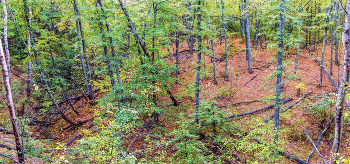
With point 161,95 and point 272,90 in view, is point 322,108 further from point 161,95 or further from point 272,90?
point 161,95

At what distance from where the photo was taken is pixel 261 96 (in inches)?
578

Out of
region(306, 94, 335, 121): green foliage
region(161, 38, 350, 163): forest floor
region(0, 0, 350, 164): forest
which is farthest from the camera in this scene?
region(161, 38, 350, 163): forest floor

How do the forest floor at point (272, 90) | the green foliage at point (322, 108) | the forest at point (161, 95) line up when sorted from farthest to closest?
the forest floor at point (272, 90), the green foliage at point (322, 108), the forest at point (161, 95)

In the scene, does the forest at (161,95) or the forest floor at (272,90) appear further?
the forest floor at (272,90)

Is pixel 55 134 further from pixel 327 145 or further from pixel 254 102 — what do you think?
pixel 327 145

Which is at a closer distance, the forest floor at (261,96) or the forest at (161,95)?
the forest at (161,95)

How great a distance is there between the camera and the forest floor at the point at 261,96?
10281mm

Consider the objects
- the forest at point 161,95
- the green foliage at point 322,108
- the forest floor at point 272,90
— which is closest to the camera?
the forest at point 161,95

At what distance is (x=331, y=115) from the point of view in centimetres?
1071

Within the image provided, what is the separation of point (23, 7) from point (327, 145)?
777 inches

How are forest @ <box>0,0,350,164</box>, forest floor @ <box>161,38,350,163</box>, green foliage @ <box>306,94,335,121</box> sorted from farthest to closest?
forest floor @ <box>161,38,350,163</box> < green foliage @ <box>306,94,335,121</box> < forest @ <box>0,0,350,164</box>

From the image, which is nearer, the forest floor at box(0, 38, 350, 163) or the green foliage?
the green foliage

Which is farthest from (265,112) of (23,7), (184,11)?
(23,7)

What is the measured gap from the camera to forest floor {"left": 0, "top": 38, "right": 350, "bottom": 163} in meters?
10.3
